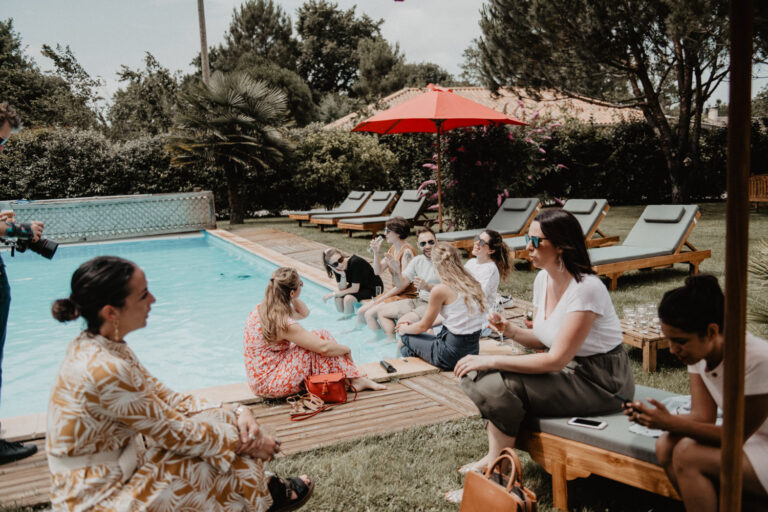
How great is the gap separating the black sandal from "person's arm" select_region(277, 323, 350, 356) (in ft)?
4.98

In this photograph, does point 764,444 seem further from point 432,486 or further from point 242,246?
point 242,246

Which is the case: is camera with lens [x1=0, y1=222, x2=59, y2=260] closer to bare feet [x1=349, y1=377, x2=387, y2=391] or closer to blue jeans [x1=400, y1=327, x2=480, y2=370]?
bare feet [x1=349, y1=377, x2=387, y2=391]

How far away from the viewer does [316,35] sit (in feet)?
147

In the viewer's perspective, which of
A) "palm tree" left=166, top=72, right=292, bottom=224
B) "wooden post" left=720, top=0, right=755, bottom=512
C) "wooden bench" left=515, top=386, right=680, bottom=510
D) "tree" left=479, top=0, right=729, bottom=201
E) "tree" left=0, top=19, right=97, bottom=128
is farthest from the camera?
"tree" left=0, top=19, right=97, bottom=128

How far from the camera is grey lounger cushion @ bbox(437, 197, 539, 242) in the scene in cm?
925

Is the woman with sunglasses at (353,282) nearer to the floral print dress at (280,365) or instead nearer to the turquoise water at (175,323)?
the turquoise water at (175,323)

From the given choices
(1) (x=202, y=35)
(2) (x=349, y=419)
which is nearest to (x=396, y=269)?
(2) (x=349, y=419)

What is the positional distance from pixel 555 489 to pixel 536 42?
553 inches

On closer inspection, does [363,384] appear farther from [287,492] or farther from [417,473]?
[287,492]

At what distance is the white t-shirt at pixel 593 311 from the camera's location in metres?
2.56

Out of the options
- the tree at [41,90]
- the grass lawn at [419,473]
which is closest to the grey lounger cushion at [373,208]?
the grass lawn at [419,473]

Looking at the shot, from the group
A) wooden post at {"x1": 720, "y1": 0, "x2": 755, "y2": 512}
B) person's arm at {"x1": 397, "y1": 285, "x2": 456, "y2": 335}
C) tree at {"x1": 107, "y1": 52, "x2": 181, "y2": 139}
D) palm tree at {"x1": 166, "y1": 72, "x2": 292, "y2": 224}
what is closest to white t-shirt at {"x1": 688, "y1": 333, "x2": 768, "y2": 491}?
wooden post at {"x1": 720, "y1": 0, "x2": 755, "y2": 512}

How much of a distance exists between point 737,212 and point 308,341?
3.11m

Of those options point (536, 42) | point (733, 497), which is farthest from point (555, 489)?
point (536, 42)
